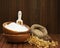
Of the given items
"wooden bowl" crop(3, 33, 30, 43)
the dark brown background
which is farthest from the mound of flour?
the dark brown background

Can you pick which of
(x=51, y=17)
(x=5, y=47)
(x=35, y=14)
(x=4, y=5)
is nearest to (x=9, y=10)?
(x=4, y=5)

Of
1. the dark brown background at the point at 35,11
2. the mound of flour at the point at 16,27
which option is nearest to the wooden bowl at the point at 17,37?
the mound of flour at the point at 16,27

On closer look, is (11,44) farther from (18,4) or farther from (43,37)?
(18,4)

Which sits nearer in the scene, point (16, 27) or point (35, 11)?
point (16, 27)

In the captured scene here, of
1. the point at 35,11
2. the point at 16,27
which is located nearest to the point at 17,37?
the point at 16,27

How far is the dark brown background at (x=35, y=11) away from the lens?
132cm

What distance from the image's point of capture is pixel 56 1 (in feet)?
4.37

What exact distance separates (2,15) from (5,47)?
0.45 m

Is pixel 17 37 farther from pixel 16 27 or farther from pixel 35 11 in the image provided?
pixel 35 11

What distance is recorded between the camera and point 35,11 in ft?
4.38

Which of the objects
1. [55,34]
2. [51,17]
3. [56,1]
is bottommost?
[55,34]

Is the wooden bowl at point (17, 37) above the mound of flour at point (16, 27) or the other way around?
the other way around

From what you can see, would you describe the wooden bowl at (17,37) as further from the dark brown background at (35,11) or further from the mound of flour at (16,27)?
the dark brown background at (35,11)

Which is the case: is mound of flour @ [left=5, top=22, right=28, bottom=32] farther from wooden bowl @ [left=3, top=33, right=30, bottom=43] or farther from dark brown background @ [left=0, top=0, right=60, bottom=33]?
dark brown background @ [left=0, top=0, right=60, bottom=33]
